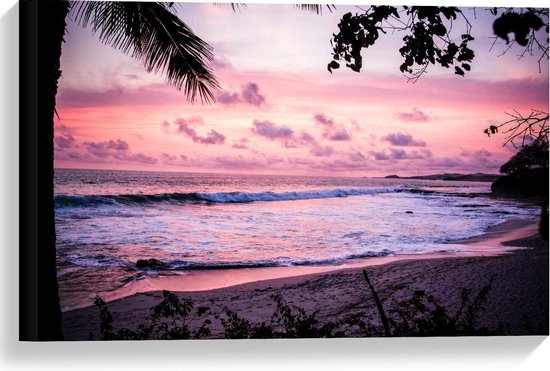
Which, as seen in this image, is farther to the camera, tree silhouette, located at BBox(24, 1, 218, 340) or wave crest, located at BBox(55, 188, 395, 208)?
wave crest, located at BBox(55, 188, 395, 208)

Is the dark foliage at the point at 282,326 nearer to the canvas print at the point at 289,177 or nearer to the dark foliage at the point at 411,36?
the canvas print at the point at 289,177

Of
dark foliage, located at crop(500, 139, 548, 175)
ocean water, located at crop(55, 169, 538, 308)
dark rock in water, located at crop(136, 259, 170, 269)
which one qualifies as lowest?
Answer: dark rock in water, located at crop(136, 259, 170, 269)

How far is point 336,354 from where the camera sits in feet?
10.9

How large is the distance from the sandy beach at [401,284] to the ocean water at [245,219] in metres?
0.07

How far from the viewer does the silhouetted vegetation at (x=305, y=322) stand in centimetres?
323

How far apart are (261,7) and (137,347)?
6.48 feet

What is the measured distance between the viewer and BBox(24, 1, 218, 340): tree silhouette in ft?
9.99

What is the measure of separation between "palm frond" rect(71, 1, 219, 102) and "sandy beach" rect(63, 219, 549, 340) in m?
1.13

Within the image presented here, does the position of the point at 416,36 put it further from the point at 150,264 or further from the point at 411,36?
the point at 150,264

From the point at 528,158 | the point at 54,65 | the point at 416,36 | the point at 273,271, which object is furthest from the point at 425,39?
the point at 54,65

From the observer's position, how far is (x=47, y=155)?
3064 mm

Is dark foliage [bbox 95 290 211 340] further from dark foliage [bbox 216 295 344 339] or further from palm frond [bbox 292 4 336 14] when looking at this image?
palm frond [bbox 292 4 336 14]

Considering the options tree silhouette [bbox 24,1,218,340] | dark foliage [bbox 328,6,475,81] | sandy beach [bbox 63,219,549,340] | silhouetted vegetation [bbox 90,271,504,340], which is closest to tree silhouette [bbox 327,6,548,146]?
dark foliage [bbox 328,6,475,81]

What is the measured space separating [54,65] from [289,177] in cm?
142
